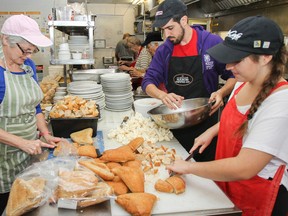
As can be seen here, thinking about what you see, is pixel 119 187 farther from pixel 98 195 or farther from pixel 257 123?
pixel 257 123

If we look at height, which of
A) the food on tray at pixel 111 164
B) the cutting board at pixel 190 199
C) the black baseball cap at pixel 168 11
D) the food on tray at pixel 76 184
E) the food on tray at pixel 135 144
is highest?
the black baseball cap at pixel 168 11

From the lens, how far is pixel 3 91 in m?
1.69

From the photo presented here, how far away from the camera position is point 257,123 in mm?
1115

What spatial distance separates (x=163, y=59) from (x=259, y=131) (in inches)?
57.4

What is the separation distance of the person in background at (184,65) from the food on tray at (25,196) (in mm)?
1209

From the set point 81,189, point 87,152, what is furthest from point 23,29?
point 81,189

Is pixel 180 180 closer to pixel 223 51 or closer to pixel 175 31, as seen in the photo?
pixel 223 51

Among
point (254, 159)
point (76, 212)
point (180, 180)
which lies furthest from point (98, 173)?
point (254, 159)

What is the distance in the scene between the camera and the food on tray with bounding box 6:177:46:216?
1.06 m

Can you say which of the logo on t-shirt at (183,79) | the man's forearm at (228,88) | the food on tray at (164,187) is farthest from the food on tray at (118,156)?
the logo on t-shirt at (183,79)

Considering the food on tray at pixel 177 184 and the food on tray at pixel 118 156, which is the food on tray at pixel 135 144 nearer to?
the food on tray at pixel 118 156

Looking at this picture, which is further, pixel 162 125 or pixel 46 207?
pixel 162 125

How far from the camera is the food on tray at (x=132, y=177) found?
4.03 ft

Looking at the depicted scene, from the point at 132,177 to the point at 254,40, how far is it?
81cm
